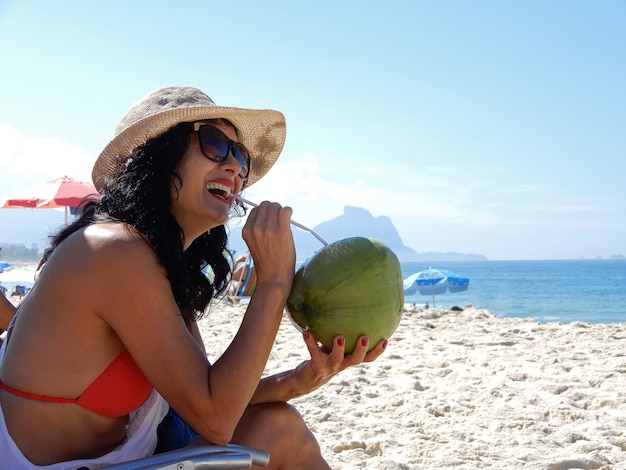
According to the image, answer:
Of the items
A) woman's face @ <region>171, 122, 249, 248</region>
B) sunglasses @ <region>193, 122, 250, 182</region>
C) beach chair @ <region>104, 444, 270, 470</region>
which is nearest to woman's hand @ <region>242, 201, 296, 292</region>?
woman's face @ <region>171, 122, 249, 248</region>

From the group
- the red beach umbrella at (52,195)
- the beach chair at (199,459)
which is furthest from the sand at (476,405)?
the red beach umbrella at (52,195)

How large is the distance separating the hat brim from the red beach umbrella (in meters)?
7.00

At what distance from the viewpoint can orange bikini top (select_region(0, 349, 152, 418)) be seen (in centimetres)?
134

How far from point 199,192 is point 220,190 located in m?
0.09

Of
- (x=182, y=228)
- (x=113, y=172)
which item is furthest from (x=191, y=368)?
(x=113, y=172)

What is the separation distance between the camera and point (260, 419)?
62.9 inches

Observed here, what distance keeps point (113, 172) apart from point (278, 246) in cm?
66

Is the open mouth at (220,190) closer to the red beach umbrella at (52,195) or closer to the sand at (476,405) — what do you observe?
the sand at (476,405)

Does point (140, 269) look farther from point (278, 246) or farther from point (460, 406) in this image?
point (460, 406)

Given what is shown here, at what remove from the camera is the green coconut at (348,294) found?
1522mm

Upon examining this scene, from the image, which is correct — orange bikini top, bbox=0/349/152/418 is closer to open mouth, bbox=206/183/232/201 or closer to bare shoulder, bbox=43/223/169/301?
bare shoulder, bbox=43/223/169/301

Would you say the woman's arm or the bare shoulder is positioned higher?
the bare shoulder

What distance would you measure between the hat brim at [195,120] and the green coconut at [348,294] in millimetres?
534

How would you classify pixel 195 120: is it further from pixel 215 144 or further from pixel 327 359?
pixel 327 359
